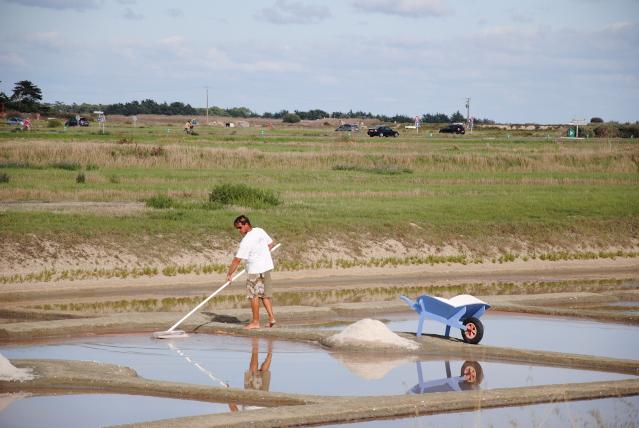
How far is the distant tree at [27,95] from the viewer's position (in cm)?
15462

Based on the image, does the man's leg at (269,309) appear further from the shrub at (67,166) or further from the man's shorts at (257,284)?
the shrub at (67,166)

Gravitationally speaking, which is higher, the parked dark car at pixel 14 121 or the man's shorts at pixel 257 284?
the parked dark car at pixel 14 121

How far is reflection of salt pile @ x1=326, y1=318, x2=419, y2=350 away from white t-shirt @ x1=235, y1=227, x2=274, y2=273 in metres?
1.81

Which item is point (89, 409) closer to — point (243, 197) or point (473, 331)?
point (473, 331)

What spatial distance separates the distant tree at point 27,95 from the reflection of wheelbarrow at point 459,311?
142697 millimetres

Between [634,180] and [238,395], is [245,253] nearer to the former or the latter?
[238,395]

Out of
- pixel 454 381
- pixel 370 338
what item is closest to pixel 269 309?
pixel 370 338

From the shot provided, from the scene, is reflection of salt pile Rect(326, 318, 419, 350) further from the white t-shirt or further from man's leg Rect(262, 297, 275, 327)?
the white t-shirt

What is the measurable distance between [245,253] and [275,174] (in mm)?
32997

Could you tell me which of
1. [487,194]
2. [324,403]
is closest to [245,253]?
[324,403]

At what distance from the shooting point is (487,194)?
150 ft

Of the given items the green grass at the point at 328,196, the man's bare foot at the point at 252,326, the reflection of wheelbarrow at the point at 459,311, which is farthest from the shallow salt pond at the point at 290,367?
the green grass at the point at 328,196

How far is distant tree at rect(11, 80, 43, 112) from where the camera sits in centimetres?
15462

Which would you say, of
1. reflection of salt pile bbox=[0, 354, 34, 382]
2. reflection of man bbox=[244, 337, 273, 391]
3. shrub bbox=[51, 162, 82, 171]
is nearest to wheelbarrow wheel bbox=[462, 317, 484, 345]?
reflection of man bbox=[244, 337, 273, 391]
